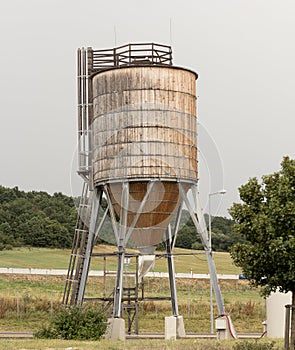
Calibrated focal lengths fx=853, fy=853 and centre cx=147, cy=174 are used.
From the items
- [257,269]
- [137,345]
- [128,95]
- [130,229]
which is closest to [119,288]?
[130,229]

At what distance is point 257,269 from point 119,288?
15.1m

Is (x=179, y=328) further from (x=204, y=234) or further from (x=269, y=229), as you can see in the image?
(x=269, y=229)

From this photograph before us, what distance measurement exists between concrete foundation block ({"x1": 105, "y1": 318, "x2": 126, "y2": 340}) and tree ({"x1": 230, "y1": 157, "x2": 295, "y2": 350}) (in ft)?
44.2

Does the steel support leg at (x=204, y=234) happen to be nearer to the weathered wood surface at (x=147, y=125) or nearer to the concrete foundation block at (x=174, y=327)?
the weathered wood surface at (x=147, y=125)

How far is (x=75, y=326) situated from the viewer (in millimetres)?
32406

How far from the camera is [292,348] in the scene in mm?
22969

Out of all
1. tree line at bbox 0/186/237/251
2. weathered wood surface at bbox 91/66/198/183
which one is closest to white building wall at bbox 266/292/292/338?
weathered wood surface at bbox 91/66/198/183

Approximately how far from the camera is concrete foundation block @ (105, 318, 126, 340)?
36.1 meters

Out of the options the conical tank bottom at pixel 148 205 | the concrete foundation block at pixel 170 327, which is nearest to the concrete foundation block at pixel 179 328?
the concrete foundation block at pixel 170 327

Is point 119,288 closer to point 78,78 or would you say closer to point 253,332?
point 78,78

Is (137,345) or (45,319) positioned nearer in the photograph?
(137,345)

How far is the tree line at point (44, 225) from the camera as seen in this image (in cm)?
10875

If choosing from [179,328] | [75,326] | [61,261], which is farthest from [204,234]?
[61,261]

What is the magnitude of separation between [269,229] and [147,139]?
602 inches
